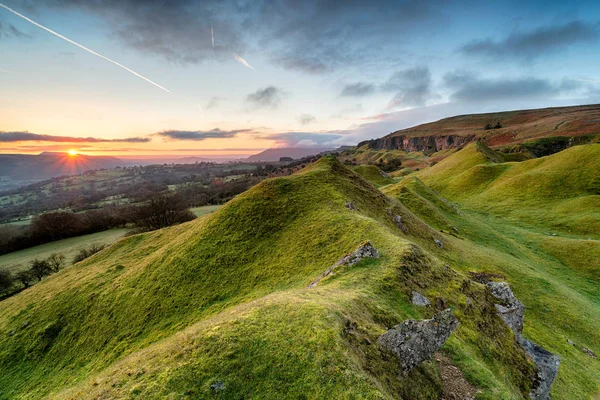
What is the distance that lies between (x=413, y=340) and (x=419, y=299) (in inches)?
183

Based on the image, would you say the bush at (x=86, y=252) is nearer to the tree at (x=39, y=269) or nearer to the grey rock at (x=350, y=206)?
the tree at (x=39, y=269)

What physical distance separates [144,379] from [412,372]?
9.24 m

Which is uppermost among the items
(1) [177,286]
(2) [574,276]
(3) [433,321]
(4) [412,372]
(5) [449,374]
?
(3) [433,321]

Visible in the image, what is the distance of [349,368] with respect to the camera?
7766mm

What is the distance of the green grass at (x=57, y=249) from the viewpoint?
6162 cm

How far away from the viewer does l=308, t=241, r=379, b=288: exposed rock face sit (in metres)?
16.0

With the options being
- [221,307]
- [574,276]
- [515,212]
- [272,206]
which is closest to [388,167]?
[515,212]

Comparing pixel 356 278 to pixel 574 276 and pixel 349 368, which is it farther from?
pixel 574 276

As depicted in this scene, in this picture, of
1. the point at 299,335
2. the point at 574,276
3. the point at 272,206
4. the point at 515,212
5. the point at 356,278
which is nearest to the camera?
the point at 299,335

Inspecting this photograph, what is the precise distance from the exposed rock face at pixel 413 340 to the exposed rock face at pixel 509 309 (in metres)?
8.30

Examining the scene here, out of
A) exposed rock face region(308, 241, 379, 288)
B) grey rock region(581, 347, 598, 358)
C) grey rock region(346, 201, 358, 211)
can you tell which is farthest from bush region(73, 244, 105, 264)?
grey rock region(581, 347, 598, 358)

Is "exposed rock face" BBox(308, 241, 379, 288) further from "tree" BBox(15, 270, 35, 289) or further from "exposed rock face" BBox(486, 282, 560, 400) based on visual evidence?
"tree" BBox(15, 270, 35, 289)

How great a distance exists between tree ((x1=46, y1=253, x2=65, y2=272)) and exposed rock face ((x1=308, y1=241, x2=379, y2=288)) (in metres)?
66.9

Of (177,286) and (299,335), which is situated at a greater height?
(299,335)
